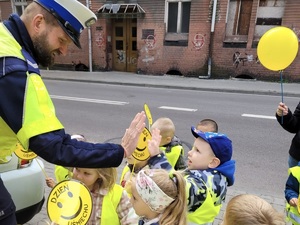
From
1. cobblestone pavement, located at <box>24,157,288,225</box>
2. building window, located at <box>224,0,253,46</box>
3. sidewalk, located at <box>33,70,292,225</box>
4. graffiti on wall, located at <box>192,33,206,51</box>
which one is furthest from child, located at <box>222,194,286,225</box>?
graffiti on wall, located at <box>192,33,206,51</box>

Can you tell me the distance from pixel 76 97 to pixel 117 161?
911 cm

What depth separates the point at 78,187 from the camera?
164 cm

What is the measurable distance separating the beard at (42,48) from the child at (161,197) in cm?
86

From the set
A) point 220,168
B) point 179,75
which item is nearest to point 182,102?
point 179,75

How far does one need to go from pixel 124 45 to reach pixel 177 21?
11.6 ft

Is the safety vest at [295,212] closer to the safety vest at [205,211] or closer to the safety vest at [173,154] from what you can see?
the safety vest at [205,211]

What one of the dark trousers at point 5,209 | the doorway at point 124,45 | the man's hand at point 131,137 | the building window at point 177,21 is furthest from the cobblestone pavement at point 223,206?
the doorway at point 124,45

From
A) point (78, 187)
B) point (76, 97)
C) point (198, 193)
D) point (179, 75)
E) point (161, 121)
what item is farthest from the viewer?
point (179, 75)

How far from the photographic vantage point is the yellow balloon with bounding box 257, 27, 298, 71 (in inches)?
131

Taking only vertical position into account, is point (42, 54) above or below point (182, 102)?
above

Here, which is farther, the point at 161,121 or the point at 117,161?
the point at 161,121

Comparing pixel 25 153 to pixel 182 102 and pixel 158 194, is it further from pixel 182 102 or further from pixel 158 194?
pixel 182 102

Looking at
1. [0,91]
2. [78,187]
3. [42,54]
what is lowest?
[78,187]

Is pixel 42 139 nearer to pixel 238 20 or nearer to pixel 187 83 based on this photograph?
pixel 187 83
